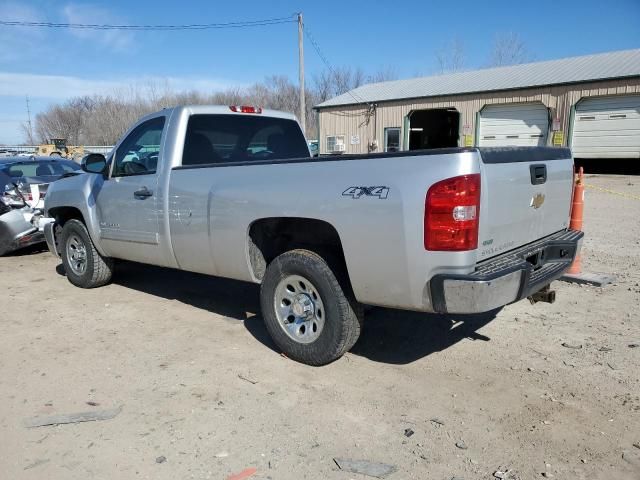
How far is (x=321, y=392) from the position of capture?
3.67 m

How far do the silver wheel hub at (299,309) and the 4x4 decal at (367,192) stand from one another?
2.70 feet

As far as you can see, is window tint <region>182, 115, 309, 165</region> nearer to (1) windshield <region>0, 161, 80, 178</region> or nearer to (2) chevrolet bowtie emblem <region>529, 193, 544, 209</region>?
(2) chevrolet bowtie emblem <region>529, 193, 544, 209</region>

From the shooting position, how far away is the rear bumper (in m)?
3.11

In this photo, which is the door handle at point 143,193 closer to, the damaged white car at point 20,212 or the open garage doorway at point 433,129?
the damaged white car at point 20,212

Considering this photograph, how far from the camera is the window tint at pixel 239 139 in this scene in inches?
199

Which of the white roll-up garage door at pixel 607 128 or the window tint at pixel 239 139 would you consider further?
the white roll-up garage door at pixel 607 128

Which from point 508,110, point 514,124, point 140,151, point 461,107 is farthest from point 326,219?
point 461,107

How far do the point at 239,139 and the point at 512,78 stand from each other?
22.5 meters

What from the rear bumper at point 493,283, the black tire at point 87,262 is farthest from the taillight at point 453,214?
the black tire at point 87,262

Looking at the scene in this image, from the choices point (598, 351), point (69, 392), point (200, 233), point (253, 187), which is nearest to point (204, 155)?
point (200, 233)

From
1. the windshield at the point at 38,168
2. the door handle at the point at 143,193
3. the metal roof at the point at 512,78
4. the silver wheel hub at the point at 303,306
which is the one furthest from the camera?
the metal roof at the point at 512,78

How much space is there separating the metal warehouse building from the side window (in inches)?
614

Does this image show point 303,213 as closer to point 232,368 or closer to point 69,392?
point 232,368

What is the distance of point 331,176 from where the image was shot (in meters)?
3.56
